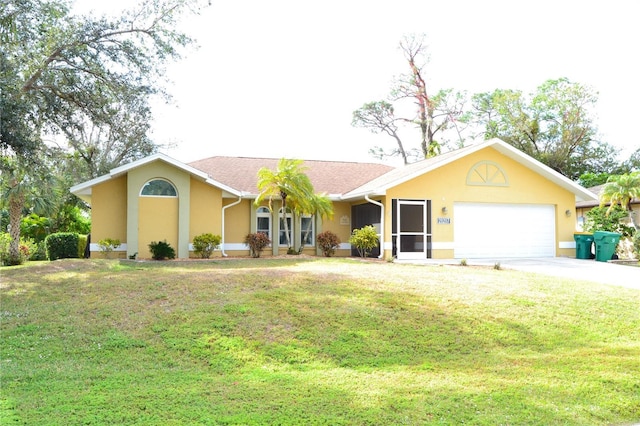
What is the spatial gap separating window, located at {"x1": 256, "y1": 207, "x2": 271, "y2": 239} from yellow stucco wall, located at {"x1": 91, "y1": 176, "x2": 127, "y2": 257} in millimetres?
5265

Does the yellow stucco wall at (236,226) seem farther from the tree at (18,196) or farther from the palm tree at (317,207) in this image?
the tree at (18,196)

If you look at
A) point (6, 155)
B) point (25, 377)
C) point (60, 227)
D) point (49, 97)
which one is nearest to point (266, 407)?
point (25, 377)

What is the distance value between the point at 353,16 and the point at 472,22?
13.3 ft

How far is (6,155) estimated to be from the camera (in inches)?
576

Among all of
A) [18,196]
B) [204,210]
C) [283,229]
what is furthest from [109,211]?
[283,229]

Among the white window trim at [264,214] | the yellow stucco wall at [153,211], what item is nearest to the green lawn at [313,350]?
the yellow stucco wall at [153,211]

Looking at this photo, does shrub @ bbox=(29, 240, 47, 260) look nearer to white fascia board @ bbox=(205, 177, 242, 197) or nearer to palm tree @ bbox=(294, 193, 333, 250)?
white fascia board @ bbox=(205, 177, 242, 197)

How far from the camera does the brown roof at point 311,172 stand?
22578 millimetres

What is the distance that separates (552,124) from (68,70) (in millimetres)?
34380

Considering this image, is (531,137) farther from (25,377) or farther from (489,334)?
(25,377)

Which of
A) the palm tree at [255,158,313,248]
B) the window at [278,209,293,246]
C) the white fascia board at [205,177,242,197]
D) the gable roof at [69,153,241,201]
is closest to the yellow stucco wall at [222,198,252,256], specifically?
the window at [278,209,293,246]

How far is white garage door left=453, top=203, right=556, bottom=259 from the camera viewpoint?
Answer: 20.8 m

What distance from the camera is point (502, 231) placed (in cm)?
2106

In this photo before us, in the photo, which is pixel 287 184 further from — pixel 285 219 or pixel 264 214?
pixel 264 214
